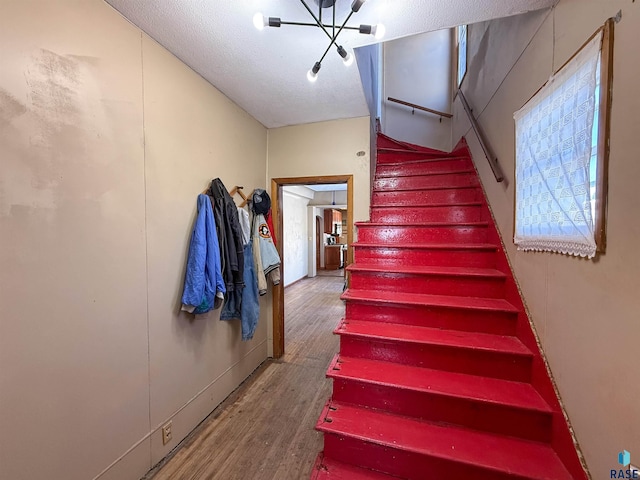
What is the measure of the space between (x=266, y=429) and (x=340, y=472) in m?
0.74

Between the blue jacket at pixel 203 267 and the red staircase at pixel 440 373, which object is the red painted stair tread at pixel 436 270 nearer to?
the red staircase at pixel 440 373

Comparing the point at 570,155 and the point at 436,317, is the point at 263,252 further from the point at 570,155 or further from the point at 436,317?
the point at 570,155

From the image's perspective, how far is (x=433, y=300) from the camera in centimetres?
168

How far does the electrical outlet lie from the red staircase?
97cm

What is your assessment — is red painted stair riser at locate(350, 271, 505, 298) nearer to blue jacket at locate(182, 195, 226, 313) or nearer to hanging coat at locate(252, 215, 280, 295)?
A: hanging coat at locate(252, 215, 280, 295)

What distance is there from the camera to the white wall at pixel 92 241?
932 millimetres

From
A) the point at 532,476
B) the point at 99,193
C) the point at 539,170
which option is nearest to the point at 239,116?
the point at 99,193

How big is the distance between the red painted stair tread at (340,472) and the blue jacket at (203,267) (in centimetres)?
112

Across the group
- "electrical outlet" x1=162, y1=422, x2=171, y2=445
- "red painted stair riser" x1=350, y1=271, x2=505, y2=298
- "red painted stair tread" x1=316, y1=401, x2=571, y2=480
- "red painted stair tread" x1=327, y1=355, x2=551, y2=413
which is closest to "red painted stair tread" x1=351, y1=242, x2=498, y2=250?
"red painted stair riser" x1=350, y1=271, x2=505, y2=298

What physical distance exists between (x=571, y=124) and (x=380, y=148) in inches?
106

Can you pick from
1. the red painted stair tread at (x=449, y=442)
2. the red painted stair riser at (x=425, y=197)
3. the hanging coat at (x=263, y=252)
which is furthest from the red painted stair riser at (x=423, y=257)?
the red painted stair tread at (x=449, y=442)

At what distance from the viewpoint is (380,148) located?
362cm

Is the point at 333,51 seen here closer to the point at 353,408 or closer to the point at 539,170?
the point at 539,170

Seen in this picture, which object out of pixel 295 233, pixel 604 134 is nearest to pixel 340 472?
pixel 604 134
